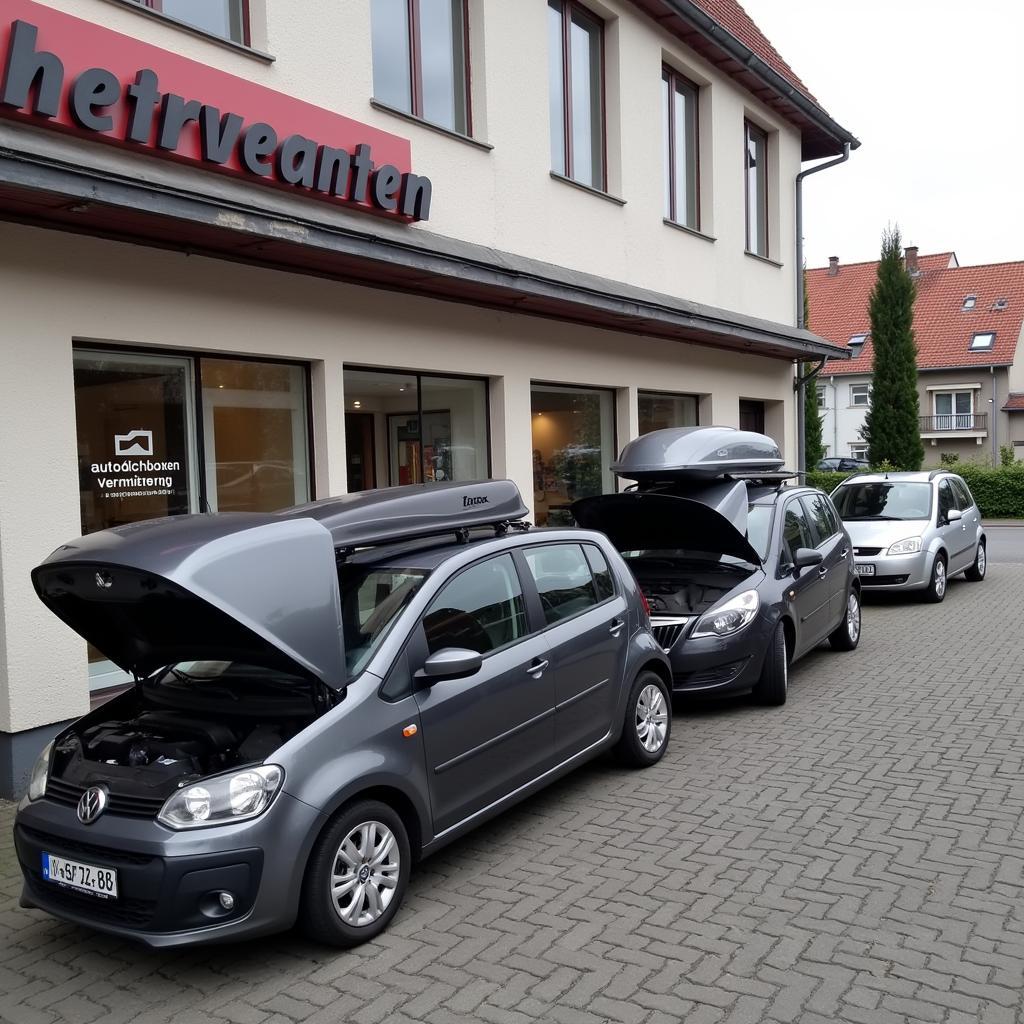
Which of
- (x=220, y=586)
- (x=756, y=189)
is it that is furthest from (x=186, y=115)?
(x=756, y=189)

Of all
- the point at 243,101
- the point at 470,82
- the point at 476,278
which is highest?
the point at 470,82

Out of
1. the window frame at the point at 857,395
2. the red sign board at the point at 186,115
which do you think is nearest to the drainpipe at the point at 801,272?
the red sign board at the point at 186,115

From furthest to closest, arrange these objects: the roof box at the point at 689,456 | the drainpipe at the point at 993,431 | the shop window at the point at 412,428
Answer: the drainpipe at the point at 993,431 < the shop window at the point at 412,428 < the roof box at the point at 689,456

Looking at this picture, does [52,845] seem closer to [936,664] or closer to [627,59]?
[936,664]

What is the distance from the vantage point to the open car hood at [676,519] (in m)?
8.01

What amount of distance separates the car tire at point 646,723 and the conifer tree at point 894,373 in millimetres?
26111

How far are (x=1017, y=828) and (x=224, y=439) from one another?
6.13m

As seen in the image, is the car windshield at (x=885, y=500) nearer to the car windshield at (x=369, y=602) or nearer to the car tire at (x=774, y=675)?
the car tire at (x=774, y=675)

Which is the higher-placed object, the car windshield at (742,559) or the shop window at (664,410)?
the shop window at (664,410)

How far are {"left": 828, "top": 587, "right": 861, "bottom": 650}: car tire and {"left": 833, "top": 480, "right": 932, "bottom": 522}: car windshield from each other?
140 inches

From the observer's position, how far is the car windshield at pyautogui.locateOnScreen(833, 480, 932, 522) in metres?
13.6

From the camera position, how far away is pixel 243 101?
7.36 meters

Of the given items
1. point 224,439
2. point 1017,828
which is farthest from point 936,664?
point 224,439

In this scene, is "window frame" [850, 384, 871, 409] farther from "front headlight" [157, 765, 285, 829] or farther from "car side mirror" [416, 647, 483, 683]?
"front headlight" [157, 765, 285, 829]
